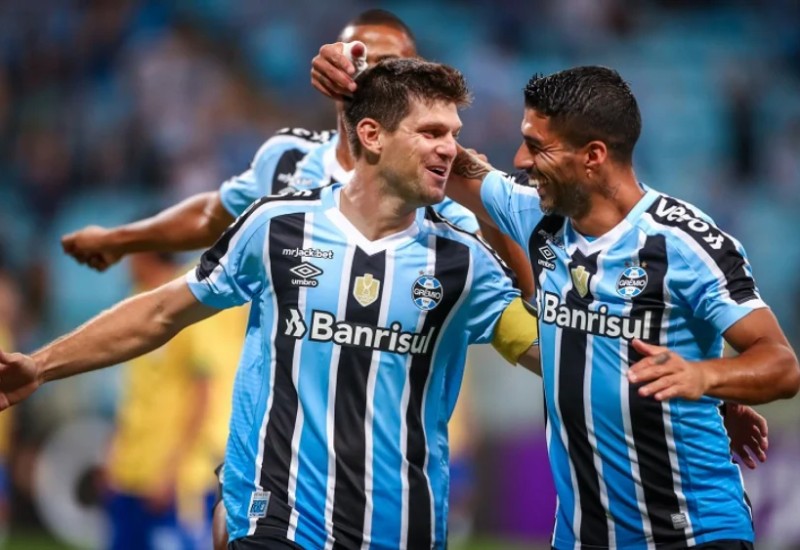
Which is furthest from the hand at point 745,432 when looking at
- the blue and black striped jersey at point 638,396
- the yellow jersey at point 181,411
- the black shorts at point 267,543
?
the yellow jersey at point 181,411

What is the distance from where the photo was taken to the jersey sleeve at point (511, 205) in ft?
16.7

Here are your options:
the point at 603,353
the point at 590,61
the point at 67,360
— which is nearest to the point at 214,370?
the point at 67,360

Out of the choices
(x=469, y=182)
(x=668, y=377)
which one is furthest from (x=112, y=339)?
(x=668, y=377)

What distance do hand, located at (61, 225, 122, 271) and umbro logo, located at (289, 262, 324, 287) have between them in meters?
1.84

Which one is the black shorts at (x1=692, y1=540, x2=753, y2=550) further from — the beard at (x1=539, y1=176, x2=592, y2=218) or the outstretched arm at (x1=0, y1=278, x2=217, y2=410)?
the outstretched arm at (x1=0, y1=278, x2=217, y2=410)

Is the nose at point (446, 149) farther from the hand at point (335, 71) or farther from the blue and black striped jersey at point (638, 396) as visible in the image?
the blue and black striped jersey at point (638, 396)

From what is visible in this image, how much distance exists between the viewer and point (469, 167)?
548 centimetres

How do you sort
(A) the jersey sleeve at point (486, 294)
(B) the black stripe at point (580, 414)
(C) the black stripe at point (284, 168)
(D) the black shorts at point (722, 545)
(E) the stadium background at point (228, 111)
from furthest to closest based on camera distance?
(E) the stadium background at point (228, 111)
(C) the black stripe at point (284, 168)
(A) the jersey sleeve at point (486, 294)
(B) the black stripe at point (580, 414)
(D) the black shorts at point (722, 545)

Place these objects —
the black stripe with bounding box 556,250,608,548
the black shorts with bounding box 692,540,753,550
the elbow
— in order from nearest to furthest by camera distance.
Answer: the elbow → the black shorts with bounding box 692,540,753,550 → the black stripe with bounding box 556,250,608,548

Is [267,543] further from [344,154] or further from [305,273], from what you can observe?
[344,154]

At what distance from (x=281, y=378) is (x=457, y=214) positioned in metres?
1.02

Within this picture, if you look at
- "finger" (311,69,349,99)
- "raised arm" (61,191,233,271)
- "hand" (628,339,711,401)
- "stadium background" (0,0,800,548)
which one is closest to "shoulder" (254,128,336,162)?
"raised arm" (61,191,233,271)

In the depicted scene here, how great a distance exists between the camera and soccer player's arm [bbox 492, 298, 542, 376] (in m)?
5.12

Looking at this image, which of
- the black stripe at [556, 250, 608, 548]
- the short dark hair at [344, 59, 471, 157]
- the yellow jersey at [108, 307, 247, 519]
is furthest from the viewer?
the yellow jersey at [108, 307, 247, 519]
